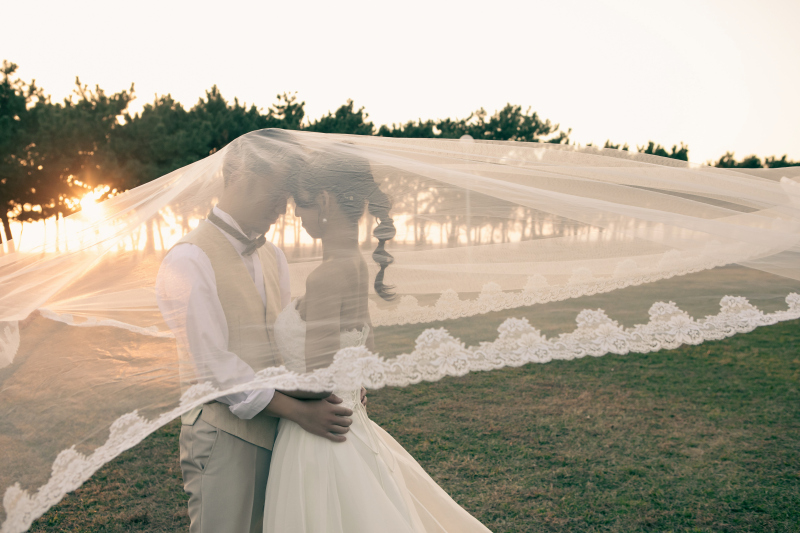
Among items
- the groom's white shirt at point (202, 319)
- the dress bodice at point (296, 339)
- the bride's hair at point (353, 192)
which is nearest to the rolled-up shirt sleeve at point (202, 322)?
Result: the groom's white shirt at point (202, 319)

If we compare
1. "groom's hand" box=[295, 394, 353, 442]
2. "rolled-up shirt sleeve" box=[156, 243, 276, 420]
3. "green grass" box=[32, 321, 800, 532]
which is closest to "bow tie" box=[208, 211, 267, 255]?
"rolled-up shirt sleeve" box=[156, 243, 276, 420]

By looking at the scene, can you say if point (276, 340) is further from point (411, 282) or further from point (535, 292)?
point (535, 292)

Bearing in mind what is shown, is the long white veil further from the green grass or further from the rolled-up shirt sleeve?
the green grass

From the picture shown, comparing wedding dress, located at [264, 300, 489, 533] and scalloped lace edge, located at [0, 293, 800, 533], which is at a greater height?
scalloped lace edge, located at [0, 293, 800, 533]

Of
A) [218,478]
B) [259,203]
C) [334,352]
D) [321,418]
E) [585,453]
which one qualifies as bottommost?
[585,453]

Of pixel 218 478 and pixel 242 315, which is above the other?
pixel 242 315

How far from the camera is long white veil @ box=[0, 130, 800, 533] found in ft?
5.65

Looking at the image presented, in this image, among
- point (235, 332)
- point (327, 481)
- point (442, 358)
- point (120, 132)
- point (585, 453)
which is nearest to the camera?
point (442, 358)

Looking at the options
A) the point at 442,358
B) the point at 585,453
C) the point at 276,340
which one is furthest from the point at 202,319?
the point at 585,453

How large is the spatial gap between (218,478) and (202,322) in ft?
2.22

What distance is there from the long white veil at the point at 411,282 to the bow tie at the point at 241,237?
0.05m

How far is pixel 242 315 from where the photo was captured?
→ 190 centimetres

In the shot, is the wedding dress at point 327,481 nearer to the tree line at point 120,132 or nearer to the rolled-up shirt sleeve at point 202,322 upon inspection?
the rolled-up shirt sleeve at point 202,322

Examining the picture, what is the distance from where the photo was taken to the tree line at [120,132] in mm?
14078
